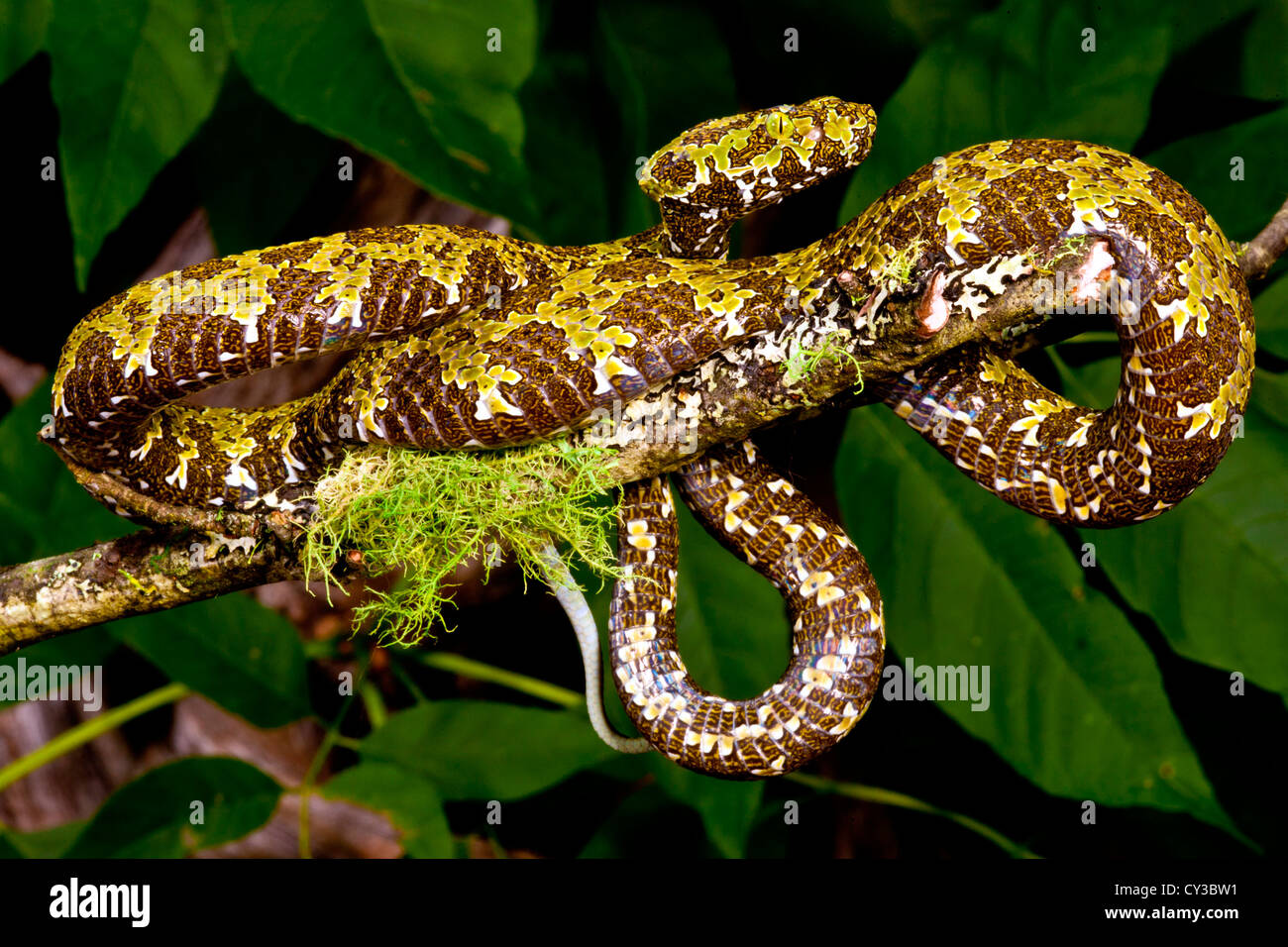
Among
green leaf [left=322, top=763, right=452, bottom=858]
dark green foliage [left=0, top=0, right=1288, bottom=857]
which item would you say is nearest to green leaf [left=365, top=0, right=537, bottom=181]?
dark green foliage [left=0, top=0, right=1288, bottom=857]

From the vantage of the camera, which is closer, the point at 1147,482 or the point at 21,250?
the point at 1147,482

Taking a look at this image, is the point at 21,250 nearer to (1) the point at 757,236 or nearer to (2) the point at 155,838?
(2) the point at 155,838

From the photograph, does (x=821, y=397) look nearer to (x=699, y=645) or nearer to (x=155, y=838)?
(x=699, y=645)

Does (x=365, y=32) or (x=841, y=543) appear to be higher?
(x=365, y=32)

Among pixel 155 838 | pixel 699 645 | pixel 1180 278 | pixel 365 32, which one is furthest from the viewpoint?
pixel 155 838

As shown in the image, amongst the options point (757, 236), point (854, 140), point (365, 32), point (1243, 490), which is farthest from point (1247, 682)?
point (365, 32)

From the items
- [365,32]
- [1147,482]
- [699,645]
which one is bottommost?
[699,645]

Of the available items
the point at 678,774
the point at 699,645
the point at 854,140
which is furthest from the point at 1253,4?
the point at 678,774

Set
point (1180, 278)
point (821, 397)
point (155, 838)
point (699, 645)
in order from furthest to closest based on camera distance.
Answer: point (155, 838), point (699, 645), point (821, 397), point (1180, 278)
